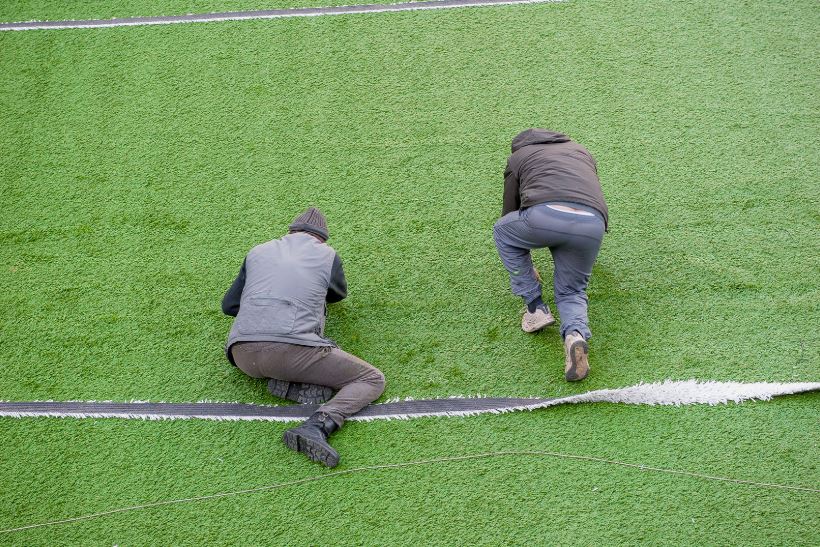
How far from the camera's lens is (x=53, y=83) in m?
5.16

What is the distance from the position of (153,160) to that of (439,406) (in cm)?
239

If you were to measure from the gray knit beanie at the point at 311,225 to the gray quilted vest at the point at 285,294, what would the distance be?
0.11 m

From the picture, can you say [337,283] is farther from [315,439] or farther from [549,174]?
[549,174]

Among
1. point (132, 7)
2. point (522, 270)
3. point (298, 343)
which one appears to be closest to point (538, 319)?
point (522, 270)

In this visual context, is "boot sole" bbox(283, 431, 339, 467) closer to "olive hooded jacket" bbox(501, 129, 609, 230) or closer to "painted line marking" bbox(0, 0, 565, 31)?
"olive hooded jacket" bbox(501, 129, 609, 230)

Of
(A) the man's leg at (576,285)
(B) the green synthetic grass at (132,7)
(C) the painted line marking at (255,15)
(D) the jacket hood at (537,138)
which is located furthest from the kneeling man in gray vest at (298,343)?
(B) the green synthetic grass at (132,7)

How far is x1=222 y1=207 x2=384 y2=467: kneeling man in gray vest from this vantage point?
3.34m

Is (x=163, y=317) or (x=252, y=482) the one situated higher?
(x=163, y=317)

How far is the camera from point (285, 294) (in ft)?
11.1

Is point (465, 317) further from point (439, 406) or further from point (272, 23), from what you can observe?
point (272, 23)

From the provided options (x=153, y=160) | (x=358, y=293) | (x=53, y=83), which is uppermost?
(x=53, y=83)

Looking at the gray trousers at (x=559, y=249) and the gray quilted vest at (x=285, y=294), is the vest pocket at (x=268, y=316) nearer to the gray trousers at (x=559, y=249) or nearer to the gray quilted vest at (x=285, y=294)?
the gray quilted vest at (x=285, y=294)

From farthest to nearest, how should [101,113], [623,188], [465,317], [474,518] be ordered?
[101,113] → [623,188] → [465,317] → [474,518]

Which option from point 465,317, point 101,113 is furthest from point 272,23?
point 465,317
